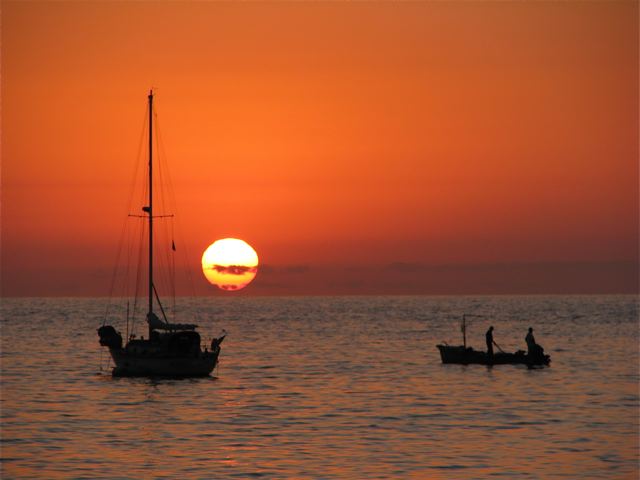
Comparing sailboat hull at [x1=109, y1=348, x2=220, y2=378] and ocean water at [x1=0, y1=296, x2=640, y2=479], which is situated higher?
sailboat hull at [x1=109, y1=348, x2=220, y2=378]

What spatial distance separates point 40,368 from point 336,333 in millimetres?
65153

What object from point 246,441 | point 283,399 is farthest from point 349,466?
point 283,399

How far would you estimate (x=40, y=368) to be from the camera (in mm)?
74062

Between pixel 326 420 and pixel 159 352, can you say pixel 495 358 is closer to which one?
pixel 159 352

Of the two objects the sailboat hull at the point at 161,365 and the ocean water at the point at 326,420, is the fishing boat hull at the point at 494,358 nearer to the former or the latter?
the ocean water at the point at 326,420

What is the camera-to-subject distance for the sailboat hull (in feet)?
193

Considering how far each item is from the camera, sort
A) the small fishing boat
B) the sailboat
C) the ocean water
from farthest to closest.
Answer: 1. the small fishing boat
2. the sailboat
3. the ocean water

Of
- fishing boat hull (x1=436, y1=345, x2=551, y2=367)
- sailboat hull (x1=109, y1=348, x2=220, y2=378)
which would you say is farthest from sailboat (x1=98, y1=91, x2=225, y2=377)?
fishing boat hull (x1=436, y1=345, x2=551, y2=367)

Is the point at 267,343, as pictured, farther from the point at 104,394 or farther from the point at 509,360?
the point at 104,394

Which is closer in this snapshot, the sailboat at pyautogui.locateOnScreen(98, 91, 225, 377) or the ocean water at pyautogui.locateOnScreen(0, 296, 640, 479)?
the ocean water at pyautogui.locateOnScreen(0, 296, 640, 479)

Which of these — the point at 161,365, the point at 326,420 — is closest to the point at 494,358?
the point at 161,365

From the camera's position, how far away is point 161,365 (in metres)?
59.0

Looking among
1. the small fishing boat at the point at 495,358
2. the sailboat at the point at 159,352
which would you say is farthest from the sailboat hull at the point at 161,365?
the small fishing boat at the point at 495,358

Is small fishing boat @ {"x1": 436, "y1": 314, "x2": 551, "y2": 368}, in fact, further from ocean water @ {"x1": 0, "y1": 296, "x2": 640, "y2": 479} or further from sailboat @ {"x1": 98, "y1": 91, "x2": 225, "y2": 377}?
sailboat @ {"x1": 98, "y1": 91, "x2": 225, "y2": 377}
